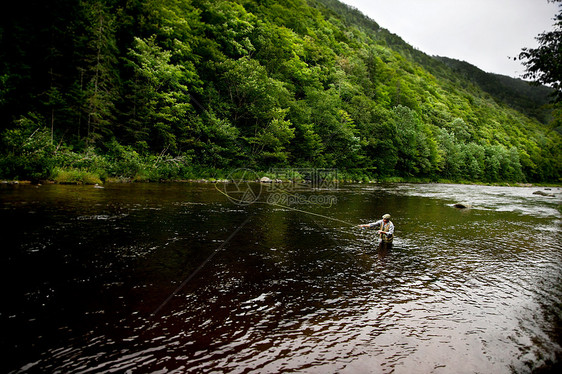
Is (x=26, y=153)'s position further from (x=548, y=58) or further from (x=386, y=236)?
(x=548, y=58)

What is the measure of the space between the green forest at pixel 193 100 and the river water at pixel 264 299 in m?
14.2

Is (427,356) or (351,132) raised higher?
(351,132)

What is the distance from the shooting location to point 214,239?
9336 millimetres

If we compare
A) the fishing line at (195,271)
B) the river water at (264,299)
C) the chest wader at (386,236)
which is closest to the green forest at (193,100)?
the river water at (264,299)

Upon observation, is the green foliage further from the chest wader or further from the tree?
the tree

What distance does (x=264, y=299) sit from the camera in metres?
5.41

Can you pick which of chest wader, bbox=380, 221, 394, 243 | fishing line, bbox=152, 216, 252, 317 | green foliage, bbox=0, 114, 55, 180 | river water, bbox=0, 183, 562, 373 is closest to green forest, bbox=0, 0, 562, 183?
green foliage, bbox=0, 114, 55, 180

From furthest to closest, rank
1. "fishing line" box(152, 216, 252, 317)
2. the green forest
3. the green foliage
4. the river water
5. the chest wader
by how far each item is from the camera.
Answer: the green forest
the green foliage
the chest wader
"fishing line" box(152, 216, 252, 317)
the river water

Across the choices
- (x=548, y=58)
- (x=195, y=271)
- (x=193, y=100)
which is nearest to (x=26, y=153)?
(x=195, y=271)

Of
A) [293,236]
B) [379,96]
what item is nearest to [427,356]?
[293,236]

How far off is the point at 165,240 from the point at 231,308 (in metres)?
4.75

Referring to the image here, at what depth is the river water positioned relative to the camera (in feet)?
12.3

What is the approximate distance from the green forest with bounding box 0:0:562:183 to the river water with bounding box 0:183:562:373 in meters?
14.2

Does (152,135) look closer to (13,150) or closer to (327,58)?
(13,150)
